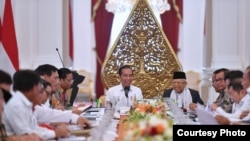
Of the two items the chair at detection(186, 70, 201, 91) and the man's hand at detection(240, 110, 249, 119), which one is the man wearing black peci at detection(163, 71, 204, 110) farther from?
the chair at detection(186, 70, 201, 91)

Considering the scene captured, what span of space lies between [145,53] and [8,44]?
2.97m

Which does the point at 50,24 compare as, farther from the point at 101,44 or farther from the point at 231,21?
the point at 231,21

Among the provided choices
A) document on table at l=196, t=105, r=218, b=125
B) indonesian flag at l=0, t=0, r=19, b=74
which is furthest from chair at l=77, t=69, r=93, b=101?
document on table at l=196, t=105, r=218, b=125

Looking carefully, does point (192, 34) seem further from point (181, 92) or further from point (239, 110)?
point (239, 110)

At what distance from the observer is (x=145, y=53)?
9.14 metres

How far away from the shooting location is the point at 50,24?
845cm

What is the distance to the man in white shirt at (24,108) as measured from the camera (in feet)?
11.1

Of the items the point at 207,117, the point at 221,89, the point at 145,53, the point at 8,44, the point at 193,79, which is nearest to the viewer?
the point at 207,117

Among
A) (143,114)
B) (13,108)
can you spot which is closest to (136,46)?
(143,114)

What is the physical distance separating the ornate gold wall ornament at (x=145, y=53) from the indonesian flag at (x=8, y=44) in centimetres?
226

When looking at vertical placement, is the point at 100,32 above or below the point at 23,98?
above

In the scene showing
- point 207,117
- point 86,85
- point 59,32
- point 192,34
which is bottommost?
point 86,85

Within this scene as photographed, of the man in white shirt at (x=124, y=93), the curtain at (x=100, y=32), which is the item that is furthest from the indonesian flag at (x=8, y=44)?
the curtain at (x=100, y=32)

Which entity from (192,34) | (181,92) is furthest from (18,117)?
(192,34)
